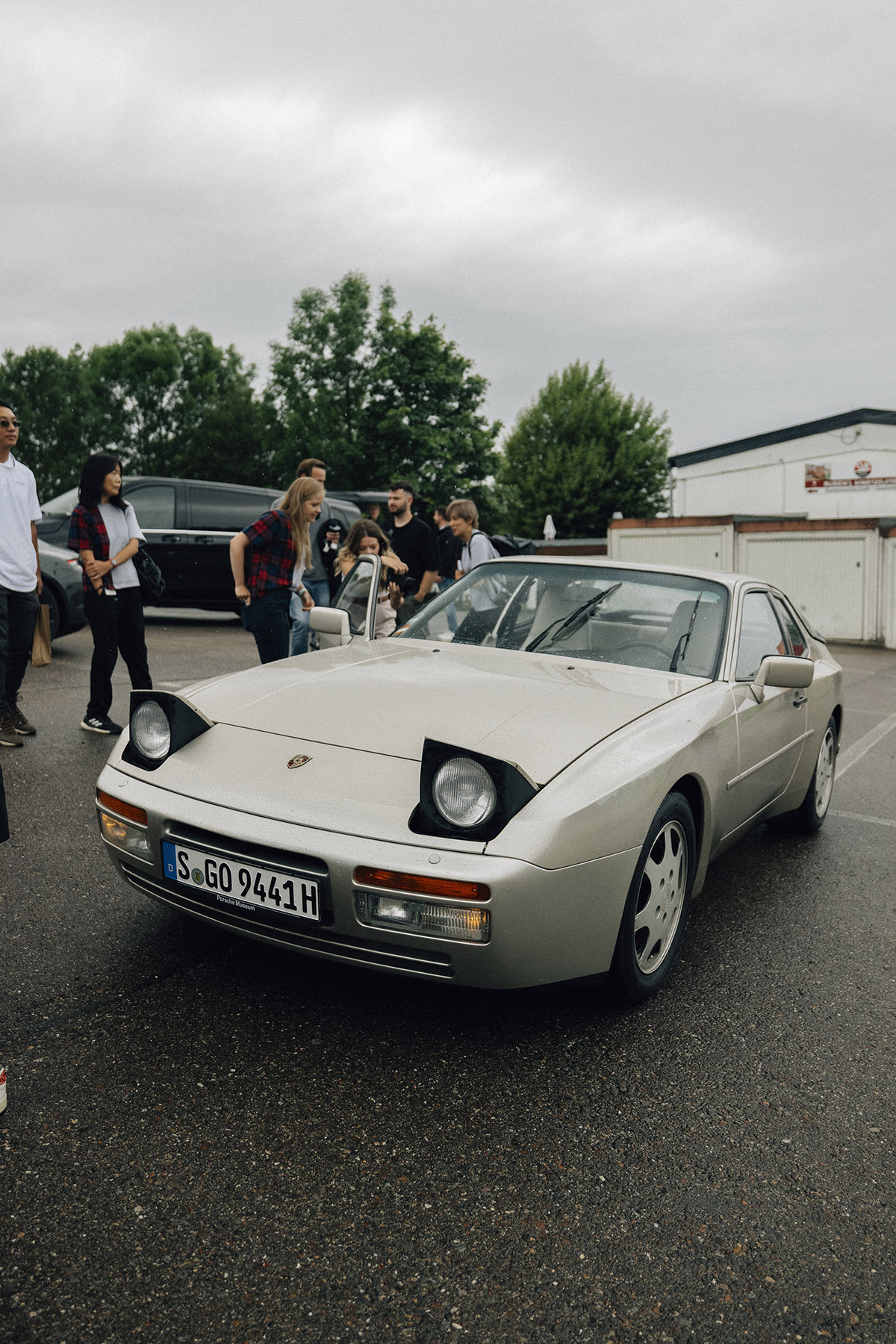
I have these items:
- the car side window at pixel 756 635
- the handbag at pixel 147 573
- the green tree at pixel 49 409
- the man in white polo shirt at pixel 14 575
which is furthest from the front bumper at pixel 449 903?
the green tree at pixel 49 409

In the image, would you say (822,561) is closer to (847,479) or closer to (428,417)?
(847,479)

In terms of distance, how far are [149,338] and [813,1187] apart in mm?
59828

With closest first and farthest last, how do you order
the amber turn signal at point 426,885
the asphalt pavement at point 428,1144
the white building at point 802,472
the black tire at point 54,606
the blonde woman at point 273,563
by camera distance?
the asphalt pavement at point 428,1144, the amber turn signal at point 426,885, the blonde woman at point 273,563, the black tire at point 54,606, the white building at point 802,472

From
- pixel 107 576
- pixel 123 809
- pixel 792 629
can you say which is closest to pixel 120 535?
pixel 107 576

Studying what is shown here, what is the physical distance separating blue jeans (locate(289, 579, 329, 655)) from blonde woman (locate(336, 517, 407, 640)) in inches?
8.6

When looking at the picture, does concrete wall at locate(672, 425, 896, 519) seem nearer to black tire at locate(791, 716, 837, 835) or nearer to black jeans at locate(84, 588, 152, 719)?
black tire at locate(791, 716, 837, 835)

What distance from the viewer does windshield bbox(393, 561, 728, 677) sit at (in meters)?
3.82

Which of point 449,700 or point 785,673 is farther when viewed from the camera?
point 785,673

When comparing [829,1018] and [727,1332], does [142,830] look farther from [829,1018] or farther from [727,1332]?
[829,1018]

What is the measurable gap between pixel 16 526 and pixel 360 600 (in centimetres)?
199

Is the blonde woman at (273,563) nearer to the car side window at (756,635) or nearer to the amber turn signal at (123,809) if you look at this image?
the car side window at (756,635)

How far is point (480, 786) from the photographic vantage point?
2.54 meters

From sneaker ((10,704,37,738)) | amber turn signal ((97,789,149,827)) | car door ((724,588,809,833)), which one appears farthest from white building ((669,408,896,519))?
amber turn signal ((97,789,149,827))

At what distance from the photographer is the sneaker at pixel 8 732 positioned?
5891mm
